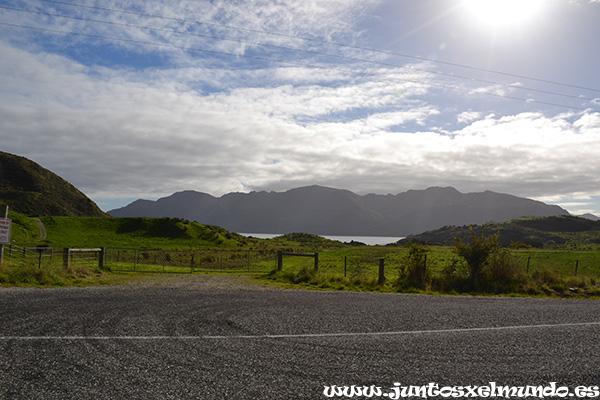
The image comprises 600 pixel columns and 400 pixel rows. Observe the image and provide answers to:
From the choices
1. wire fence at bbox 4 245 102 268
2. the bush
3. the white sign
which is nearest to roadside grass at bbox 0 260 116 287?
→ wire fence at bbox 4 245 102 268

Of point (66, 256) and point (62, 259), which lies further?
point (62, 259)

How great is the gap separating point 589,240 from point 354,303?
139 meters

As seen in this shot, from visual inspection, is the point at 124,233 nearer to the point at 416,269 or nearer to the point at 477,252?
the point at 416,269

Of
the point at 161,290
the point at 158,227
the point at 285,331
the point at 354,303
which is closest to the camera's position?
the point at 285,331

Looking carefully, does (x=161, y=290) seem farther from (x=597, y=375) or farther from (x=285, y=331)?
(x=597, y=375)

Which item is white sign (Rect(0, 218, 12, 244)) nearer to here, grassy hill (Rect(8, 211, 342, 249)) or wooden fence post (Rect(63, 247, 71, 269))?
wooden fence post (Rect(63, 247, 71, 269))

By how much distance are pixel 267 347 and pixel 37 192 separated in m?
172

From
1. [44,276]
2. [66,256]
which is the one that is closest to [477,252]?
[44,276]

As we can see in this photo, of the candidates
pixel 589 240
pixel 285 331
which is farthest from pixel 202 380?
pixel 589 240

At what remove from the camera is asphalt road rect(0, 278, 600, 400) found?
248 inches

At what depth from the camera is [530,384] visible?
6516mm

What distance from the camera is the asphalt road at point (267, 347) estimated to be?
629 cm

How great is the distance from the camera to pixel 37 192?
150000mm

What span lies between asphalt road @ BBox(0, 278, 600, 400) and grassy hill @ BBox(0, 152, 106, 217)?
461ft
